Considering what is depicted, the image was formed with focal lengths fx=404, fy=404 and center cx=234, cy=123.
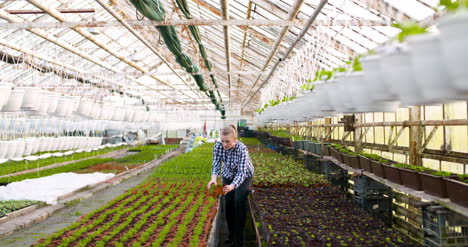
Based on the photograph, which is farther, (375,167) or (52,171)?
(52,171)

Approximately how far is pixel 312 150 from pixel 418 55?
26.7ft

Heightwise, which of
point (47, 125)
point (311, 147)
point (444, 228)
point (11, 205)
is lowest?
point (11, 205)

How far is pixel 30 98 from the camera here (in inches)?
218

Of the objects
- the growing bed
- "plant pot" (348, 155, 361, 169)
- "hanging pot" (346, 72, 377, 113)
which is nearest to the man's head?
the growing bed

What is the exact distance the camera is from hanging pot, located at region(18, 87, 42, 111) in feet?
18.1

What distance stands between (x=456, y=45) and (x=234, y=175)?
13.0ft

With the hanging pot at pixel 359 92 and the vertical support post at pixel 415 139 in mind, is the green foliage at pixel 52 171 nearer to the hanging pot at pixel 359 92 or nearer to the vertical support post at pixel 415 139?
the vertical support post at pixel 415 139

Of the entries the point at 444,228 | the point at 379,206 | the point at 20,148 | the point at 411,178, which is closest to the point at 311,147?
the point at 379,206

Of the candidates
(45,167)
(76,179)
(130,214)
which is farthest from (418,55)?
(45,167)

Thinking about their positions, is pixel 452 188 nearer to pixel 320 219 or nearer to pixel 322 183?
pixel 320 219

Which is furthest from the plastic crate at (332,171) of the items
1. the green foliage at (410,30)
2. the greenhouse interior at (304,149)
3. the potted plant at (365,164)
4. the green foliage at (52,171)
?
the green foliage at (52,171)

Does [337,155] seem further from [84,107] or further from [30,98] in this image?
[30,98]

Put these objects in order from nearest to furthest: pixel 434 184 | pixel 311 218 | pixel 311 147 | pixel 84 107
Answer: pixel 434 184
pixel 311 218
pixel 84 107
pixel 311 147

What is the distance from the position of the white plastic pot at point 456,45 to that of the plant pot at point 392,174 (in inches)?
137
